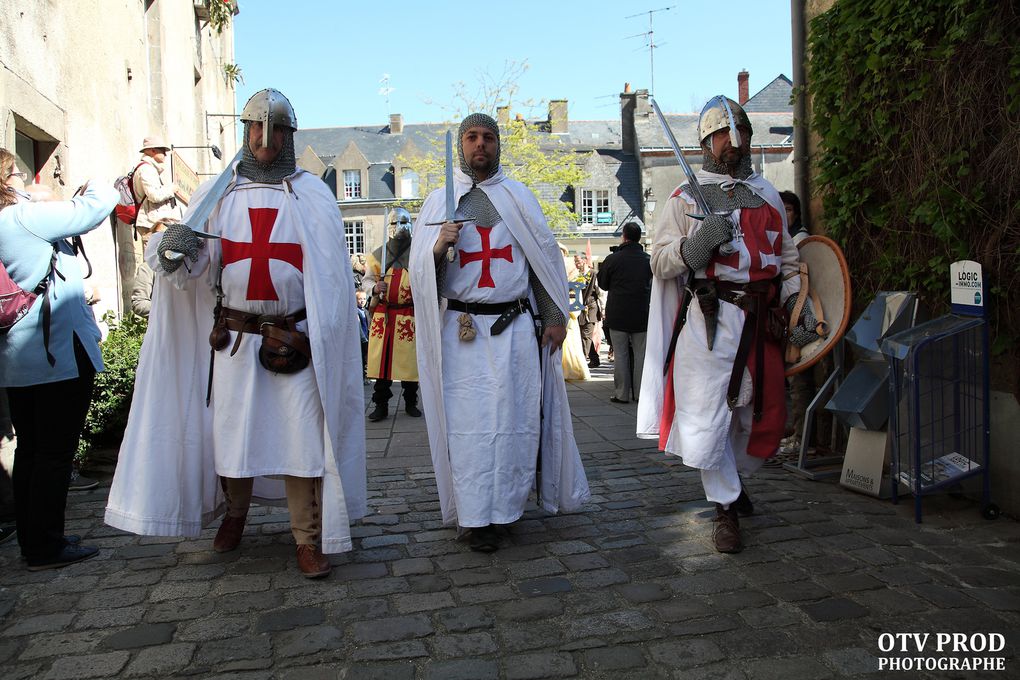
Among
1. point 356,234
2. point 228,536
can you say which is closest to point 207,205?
point 228,536

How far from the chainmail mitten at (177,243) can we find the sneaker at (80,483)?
2.54 m

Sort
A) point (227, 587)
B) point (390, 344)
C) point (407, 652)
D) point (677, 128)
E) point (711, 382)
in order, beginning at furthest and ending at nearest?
point (677, 128) → point (390, 344) → point (711, 382) → point (227, 587) → point (407, 652)

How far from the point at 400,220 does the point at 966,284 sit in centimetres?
592

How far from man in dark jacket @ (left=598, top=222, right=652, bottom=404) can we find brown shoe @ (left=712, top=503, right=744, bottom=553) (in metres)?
5.33

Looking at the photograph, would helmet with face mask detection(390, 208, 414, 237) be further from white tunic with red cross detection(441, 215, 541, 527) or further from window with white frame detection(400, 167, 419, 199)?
window with white frame detection(400, 167, 419, 199)

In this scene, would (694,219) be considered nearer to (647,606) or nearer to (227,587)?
(647,606)

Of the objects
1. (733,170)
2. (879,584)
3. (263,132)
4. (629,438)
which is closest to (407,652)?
(879,584)

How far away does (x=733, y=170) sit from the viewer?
177 inches

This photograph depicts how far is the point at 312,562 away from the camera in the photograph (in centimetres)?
383

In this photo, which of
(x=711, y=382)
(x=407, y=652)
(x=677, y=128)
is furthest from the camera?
(x=677, y=128)

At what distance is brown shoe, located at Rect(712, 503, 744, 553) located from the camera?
404cm

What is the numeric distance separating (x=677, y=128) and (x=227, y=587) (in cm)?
4258

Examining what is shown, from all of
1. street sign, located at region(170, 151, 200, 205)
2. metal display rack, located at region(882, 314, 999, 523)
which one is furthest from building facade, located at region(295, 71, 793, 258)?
metal display rack, located at region(882, 314, 999, 523)

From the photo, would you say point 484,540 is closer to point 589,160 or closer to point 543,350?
point 543,350
